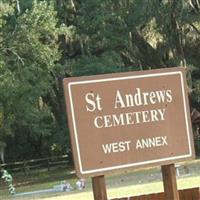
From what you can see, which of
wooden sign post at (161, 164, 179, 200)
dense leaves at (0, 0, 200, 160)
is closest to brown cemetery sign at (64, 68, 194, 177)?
wooden sign post at (161, 164, 179, 200)

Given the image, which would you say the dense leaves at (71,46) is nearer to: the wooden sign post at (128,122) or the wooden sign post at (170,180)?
the wooden sign post at (170,180)

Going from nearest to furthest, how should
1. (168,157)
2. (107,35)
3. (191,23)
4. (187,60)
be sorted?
(168,157) → (191,23) → (107,35) → (187,60)

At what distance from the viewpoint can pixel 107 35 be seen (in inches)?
1298

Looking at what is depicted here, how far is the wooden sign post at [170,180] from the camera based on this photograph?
6102mm

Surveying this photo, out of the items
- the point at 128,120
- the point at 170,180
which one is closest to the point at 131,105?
the point at 128,120

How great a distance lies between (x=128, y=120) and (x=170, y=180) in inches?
31.0

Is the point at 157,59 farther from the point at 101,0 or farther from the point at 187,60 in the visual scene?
the point at 101,0

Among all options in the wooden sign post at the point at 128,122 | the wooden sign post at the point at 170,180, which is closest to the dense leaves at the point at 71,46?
the wooden sign post at the point at 170,180

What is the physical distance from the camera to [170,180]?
20.1ft

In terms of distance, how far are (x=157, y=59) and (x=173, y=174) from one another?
28761 mm

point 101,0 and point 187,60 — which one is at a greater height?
point 101,0

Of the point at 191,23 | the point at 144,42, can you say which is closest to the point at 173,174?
the point at 191,23

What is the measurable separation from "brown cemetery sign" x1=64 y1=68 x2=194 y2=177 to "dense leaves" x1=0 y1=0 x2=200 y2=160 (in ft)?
75.4

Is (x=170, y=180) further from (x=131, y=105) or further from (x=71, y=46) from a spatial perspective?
(x=71, y=46)
